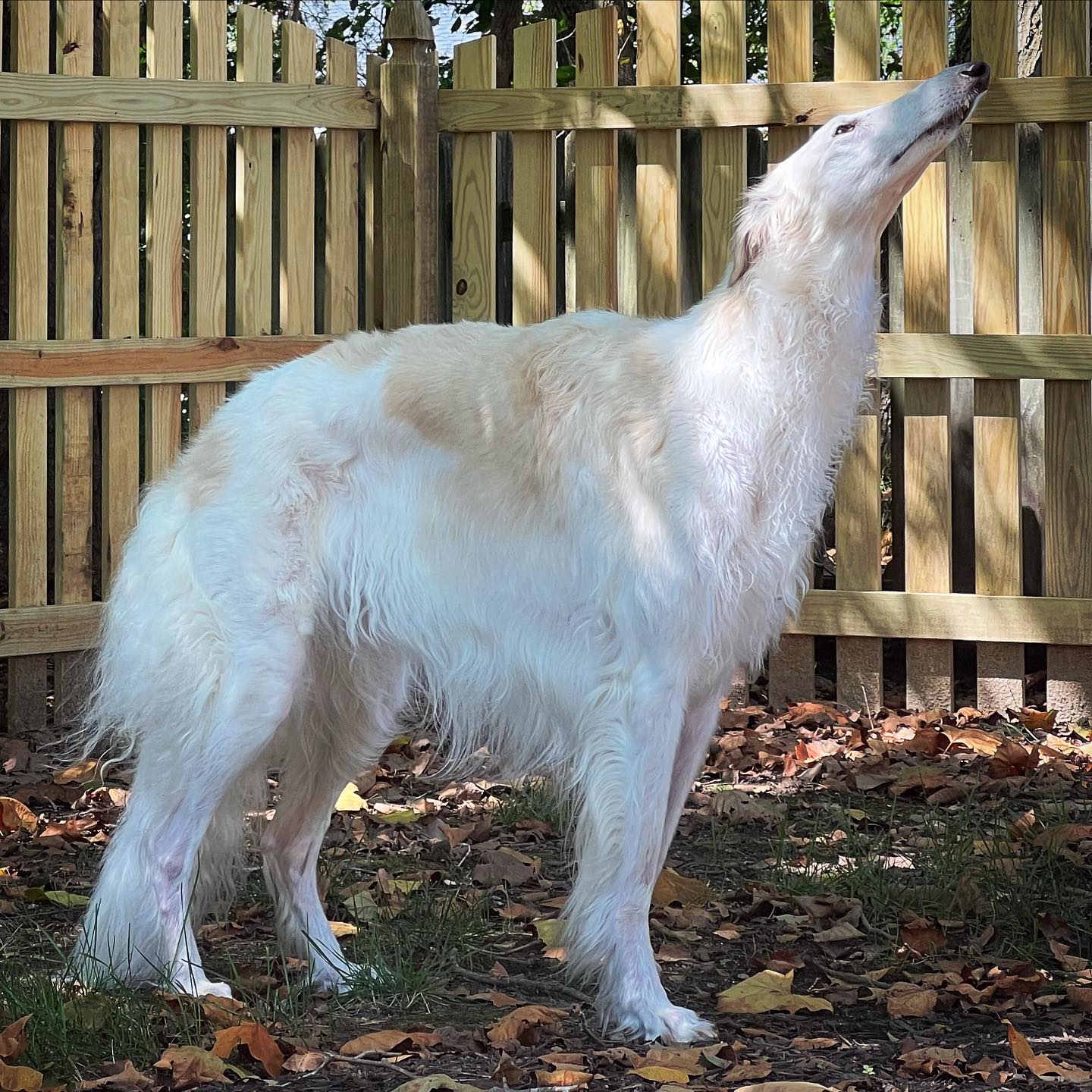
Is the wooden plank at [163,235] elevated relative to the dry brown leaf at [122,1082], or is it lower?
elevated

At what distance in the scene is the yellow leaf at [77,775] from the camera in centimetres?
501

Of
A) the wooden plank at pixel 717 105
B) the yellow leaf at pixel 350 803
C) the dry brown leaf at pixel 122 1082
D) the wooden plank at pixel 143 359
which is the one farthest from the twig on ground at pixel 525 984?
the wooden plank at pixel 717 105

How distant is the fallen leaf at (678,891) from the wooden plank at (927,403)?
73.6 inches

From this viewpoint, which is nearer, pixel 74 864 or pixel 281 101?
pixel 74 864

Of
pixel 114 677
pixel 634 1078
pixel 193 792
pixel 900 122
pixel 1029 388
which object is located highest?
pixel 900 122

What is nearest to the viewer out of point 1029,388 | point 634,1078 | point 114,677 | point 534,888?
point 634,1078

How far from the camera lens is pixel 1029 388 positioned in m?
5.93

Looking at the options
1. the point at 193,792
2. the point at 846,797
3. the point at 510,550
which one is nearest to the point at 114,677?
the point at 193,792

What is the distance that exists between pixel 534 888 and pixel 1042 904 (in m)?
1.31

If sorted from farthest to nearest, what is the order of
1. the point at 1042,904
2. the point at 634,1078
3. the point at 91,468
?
the point at 91,468 < the point at 1042,904 < the point at 634,1078

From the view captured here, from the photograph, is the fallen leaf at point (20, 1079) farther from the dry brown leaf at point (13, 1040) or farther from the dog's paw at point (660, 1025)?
the dog's paw at point (660, 1025)

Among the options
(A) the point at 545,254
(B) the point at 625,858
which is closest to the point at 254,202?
(A) the point at 545,254

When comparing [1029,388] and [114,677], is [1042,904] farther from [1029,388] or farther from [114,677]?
[1029,388]

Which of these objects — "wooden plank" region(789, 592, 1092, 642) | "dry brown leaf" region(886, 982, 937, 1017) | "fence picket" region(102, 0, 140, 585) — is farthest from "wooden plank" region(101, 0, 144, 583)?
"dry brown leaf" region(886, 982, 937, 1017)
